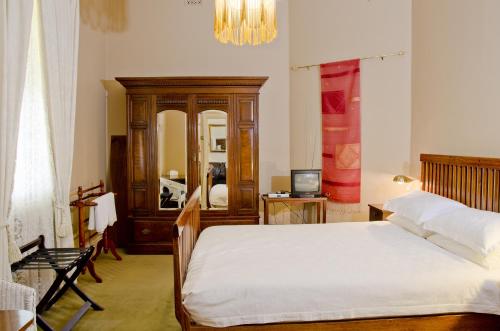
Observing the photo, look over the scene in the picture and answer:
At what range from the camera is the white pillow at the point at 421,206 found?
8.61 feet

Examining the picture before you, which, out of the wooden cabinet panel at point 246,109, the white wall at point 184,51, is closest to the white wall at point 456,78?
the white wall at point 184,51

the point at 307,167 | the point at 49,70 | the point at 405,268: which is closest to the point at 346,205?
the point at 307,167

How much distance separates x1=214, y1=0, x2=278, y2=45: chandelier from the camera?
2.15 meters

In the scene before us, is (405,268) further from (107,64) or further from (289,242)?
(107,64)

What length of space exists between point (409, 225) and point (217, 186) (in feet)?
7.01

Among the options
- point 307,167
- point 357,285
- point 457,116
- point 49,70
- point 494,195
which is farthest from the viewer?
point 307,167

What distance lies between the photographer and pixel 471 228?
7.20 ft

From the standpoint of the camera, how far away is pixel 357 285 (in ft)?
6.23

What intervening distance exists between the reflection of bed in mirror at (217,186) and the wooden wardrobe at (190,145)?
0.06 m

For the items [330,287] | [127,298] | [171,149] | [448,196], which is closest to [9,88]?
[127,298]

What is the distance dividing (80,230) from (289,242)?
6.25ft

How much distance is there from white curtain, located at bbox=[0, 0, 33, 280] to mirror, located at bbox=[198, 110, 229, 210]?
6.83ft

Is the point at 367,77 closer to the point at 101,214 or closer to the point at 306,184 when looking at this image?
the point at 306,184

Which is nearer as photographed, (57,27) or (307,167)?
(57,27)
